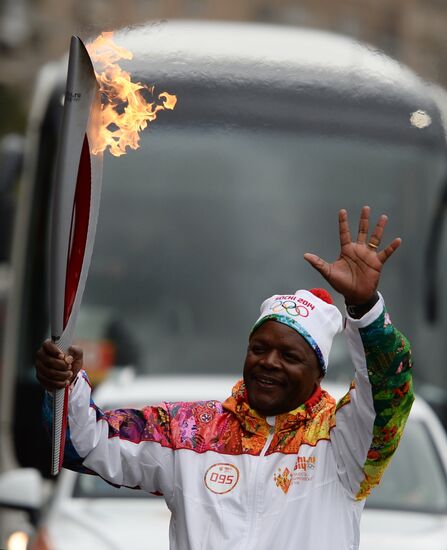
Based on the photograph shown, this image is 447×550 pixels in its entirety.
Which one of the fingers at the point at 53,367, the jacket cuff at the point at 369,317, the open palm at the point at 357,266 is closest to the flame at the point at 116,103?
the fingers at the point at 53,367

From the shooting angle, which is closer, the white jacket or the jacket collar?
the white jacket

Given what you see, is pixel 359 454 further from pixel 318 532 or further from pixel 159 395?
pixel 159 395

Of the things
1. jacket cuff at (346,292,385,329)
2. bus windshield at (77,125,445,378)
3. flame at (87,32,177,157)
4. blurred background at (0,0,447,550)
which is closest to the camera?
jacket cuff at (346,292,385,329)

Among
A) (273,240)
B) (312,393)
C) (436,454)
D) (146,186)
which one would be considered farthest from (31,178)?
(312,393)

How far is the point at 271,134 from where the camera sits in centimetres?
720

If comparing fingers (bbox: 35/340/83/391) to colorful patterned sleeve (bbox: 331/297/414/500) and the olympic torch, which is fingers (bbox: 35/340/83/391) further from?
colorful patterned sleeve (bbox: 331/297/414/500)

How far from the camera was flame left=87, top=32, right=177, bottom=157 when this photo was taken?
338cm

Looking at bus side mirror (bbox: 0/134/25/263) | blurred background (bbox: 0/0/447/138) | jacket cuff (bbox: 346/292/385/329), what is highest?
blurred background (bbox: 0/0/447/138)

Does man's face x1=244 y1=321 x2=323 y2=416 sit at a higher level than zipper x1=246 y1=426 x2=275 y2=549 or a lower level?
higher

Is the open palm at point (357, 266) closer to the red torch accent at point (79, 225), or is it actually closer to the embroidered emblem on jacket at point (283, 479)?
the embroidered emblem on jacket at point (283, 479)

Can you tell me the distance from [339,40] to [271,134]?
136cm

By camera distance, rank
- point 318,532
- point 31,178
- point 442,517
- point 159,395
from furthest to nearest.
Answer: point 31,178 → point 159,395 → point 442,517 → point 318,532

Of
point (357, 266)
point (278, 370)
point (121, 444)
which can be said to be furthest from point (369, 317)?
point (121, 444)

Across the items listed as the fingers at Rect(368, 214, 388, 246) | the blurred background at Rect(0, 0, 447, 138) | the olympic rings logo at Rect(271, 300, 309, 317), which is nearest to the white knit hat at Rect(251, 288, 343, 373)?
the olympic rings logo at Rect(271, 300, 309, 317)
